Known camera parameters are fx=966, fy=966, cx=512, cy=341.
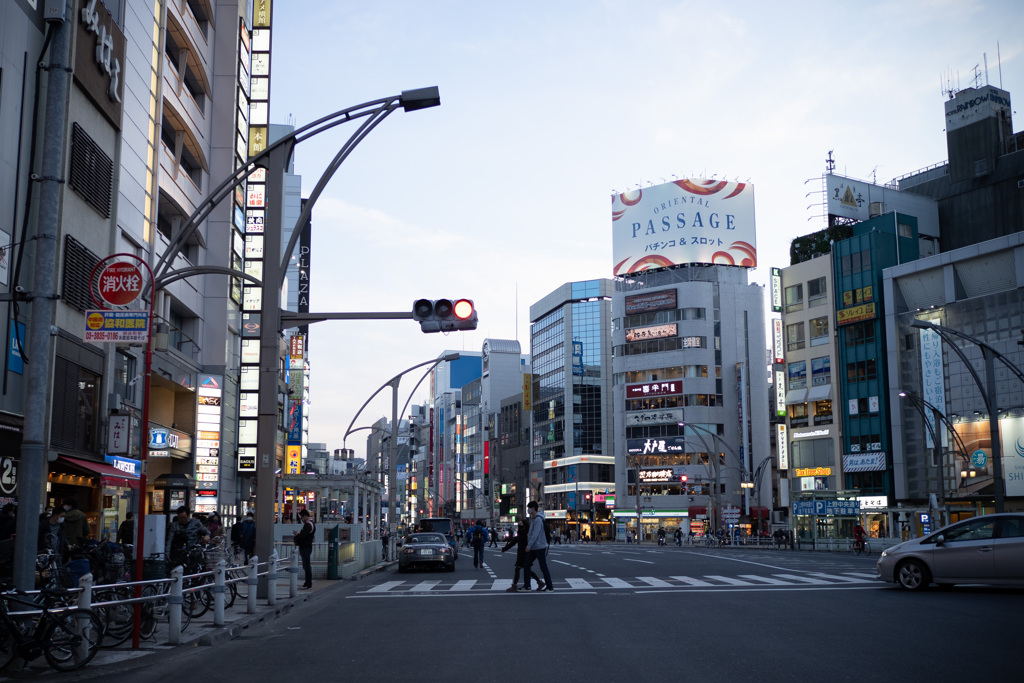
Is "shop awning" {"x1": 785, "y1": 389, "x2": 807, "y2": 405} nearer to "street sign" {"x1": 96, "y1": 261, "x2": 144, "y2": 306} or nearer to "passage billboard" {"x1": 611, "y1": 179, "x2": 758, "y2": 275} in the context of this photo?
"passage billboard" {"x1": 611, "y1": 179, "x2": 758, "y2": 275}

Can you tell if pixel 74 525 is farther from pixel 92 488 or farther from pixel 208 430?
pixel 208 430

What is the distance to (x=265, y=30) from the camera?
183 feet

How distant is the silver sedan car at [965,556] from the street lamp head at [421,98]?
477 inches

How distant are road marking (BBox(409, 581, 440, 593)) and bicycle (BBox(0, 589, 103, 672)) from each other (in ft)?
38.5

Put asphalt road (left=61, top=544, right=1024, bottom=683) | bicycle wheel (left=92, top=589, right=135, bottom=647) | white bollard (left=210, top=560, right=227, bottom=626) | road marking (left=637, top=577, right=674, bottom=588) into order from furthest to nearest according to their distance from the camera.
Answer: road marking (left=637, top=577, right=674, bottom=588), white bollard (left=210, top=560, right=227, bottom=626), bicycle wheel (left=92, top=589, right=135, bottom=647), asphalt road (left=61, top=544, right=1024, bottom=683)

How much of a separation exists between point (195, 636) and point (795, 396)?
76.6 metres

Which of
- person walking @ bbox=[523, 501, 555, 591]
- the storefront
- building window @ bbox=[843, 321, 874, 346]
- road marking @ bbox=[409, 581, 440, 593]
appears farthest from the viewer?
building window @ bbox=[843, 321, 874, 346]

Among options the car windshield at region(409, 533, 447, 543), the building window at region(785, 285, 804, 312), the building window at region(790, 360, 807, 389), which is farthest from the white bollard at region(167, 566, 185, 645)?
the building window at region(785, 285, 804, 312)

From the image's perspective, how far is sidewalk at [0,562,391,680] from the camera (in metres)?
10.4

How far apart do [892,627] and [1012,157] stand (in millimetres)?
76746

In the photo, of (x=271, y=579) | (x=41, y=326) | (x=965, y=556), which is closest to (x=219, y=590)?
(x=271, y=579)

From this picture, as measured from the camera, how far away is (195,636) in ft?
42.7

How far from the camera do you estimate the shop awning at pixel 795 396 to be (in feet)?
273

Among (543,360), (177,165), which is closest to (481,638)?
(177,165)
